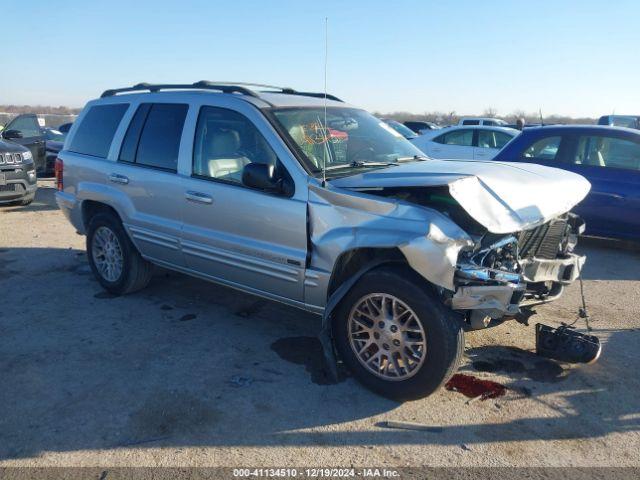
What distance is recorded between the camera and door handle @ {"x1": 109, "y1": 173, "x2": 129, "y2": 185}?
5188 mm

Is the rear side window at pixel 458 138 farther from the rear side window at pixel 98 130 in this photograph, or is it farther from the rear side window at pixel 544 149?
the rear side window at pixel 98 130

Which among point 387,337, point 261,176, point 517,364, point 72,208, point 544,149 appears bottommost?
point 517,364

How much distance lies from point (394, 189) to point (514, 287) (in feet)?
3.25

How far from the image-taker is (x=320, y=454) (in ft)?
10.1

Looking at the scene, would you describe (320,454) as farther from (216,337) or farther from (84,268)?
(84,268)

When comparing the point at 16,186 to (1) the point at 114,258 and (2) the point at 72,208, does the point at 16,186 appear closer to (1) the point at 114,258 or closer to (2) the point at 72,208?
(2) the point at 72,208

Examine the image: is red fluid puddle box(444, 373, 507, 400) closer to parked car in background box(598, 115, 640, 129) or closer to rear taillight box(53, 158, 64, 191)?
rear taillight box(53, 158, 64, 191)

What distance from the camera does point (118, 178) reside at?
17.2 feet

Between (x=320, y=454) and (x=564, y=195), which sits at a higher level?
(x=564, y=195)

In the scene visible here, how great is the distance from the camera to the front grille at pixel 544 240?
13.1 feet

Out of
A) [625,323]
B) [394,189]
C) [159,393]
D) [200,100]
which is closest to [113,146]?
[200,100]

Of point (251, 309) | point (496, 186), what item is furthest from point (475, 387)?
point (251, 309)

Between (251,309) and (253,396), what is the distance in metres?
1.65

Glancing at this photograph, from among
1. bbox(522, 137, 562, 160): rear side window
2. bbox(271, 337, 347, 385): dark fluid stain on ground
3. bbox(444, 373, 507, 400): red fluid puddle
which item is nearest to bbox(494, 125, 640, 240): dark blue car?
bbox(522, 137, 562, 160): rear side window
